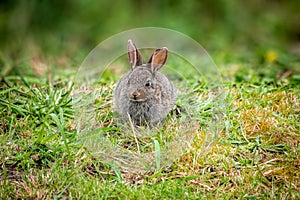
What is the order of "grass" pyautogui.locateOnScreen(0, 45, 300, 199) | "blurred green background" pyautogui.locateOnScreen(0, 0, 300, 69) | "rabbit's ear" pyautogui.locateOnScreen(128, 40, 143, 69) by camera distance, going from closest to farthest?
1. "grass" pyautogui.locateOnScreen(0, 45, 300, 199)
2. "rabbit's ear" pyautogui.locateOnScreen(128, 40, 143, 69)
3. "blurred green background" pyautogui.locateOnScreen(0, 0, 300, 69)

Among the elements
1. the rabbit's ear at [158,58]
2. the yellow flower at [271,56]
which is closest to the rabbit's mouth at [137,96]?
the rabbit's ear at [158,58]

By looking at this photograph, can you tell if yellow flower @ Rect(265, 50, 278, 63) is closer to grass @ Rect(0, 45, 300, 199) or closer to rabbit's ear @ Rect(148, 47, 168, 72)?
grass @ Rect(0, 45, 300, 199)

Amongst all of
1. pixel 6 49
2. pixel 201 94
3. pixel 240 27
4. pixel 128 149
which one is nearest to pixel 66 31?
pixel 6 49

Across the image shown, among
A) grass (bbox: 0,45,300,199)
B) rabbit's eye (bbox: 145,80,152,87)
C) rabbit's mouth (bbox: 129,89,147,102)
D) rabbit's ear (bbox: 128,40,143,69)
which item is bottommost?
grass (bbox: 0,45,300,199)

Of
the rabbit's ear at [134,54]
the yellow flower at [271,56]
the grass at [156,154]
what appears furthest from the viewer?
the yellow flower at [271,56]

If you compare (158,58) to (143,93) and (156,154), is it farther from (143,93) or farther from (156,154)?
(156,154)

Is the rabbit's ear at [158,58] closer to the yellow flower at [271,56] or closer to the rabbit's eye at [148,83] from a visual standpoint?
the rabbit's eye at [148,83]

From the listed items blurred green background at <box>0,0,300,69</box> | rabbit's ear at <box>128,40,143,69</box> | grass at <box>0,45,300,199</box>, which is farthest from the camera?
blurred green background at <box>0,0,300,69</box>

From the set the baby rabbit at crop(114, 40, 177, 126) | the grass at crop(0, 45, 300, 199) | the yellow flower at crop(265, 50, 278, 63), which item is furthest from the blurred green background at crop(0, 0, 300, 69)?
the baby rabbit at crop(114, 40, 177, 126)

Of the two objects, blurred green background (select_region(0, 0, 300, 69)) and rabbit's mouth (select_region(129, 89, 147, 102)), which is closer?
rabbit's mouth (select_region(129, 89, 147, 102))

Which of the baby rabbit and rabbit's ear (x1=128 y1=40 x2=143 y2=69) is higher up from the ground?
rabbit's ear (x1=128 y1=40 x2=143 y2=69)

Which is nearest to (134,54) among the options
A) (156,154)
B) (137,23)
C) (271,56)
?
(156,154)
